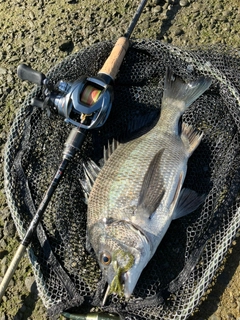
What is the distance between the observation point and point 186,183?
134 inches

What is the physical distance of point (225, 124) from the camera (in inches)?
135

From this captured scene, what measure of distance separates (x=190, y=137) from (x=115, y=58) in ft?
3.17

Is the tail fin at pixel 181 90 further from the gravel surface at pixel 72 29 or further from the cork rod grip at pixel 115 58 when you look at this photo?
the gravel surface at pixel 72 29

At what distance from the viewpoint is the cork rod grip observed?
3451mm

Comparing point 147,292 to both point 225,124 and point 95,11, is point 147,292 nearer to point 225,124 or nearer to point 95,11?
point 225,124

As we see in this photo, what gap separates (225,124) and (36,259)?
1.96m

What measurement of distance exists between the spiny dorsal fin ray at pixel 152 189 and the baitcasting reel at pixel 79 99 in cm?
55

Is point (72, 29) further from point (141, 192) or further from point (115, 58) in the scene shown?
point (141, 192)

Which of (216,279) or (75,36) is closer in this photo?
(216,279)

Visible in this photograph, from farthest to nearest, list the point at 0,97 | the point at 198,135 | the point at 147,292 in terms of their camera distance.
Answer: the point at 0,97 < the point at 198,135 < the point at 147,292

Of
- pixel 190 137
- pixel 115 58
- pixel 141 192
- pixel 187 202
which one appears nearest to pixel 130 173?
pixel 141 192

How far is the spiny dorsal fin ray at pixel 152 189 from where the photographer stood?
3057 millimetres

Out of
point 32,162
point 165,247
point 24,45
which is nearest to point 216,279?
point 165,247

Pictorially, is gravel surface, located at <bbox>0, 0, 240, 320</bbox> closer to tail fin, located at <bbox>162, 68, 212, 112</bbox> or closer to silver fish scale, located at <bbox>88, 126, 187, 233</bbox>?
tail fin, located at <bbox>162, 68, 212, 112</bbox>
